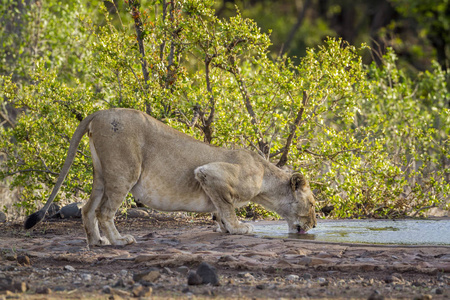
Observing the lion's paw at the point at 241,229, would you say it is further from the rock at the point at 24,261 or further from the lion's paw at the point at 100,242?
the rock at the point at 24,261

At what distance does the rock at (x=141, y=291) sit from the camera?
389cm

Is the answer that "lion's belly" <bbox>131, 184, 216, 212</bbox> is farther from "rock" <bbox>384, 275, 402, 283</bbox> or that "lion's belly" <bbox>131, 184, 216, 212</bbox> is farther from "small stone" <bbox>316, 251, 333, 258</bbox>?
"rock" <bbox>384, 275, 402, 283</bbox>

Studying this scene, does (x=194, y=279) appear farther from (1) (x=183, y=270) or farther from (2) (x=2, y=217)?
(2) (x=2, y=217)

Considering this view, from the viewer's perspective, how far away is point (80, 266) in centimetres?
518

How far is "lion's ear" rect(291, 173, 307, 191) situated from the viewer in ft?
24.0

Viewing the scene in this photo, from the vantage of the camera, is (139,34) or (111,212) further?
(139,34)

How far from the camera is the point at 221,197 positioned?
22.2 feet

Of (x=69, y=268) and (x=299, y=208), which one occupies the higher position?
(x=299, y=208)

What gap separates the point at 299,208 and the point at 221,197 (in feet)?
3.64

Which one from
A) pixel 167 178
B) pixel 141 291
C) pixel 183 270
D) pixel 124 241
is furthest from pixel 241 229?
pixel 141 291

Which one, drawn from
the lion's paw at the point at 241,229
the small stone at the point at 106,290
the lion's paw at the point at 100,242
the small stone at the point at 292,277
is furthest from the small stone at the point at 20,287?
the lion's paw at the point at 241,229

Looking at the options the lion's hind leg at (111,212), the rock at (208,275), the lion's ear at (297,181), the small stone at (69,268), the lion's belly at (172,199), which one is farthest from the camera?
the lion's ear at (297,181)

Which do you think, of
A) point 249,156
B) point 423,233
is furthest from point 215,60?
point 423,233

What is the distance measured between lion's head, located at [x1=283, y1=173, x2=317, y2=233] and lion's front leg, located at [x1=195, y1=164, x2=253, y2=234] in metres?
0.71
